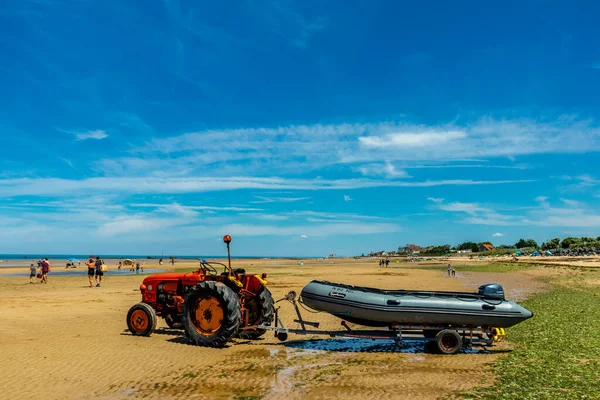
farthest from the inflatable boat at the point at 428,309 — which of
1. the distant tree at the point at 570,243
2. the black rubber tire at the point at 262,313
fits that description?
the distant tree at the point at 570,243

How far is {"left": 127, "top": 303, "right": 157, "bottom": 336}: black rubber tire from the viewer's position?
35.9 ft

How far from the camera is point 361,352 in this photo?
9734 mm

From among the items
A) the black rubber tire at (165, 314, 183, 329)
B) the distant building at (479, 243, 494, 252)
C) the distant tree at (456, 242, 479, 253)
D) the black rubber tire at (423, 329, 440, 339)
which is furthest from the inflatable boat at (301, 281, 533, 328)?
the distant tree at (456, 242, 479, 253)

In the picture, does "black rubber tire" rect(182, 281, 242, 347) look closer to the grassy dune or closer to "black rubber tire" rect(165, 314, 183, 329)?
"black rubber tire" rect(165, 314, 183, 329)

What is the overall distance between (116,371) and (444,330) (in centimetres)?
660

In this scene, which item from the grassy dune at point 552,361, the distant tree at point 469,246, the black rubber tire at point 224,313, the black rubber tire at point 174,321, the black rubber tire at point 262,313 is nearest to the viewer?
the grassy dune at point 552,361

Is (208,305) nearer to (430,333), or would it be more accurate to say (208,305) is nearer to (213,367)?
(213,367)

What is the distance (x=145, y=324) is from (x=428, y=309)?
6924 mm

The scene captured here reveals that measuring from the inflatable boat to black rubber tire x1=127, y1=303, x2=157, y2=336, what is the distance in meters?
4.65

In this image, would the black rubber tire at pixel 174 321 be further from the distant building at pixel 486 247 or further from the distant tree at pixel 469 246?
the distant tree at pixel 469 246

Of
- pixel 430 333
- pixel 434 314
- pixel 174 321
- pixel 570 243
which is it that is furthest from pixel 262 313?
pixel 570 243

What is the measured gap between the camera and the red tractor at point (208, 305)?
384 inches

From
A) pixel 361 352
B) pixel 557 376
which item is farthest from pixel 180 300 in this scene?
pixel 557 376

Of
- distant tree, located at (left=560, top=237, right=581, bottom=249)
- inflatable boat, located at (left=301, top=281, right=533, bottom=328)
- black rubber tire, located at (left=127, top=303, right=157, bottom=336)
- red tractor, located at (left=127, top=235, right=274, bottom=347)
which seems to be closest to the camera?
inflatable boat, located at (left=301, top=281, right=533, bottom=328)
